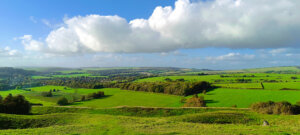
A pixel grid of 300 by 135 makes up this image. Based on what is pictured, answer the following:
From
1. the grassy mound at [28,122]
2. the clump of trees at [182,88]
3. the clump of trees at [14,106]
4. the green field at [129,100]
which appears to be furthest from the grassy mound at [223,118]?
Result: the clump of trees at [182,88]

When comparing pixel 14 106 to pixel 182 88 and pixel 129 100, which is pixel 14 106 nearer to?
pixel 129 100

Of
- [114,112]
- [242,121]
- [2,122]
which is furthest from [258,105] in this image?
[2,122]

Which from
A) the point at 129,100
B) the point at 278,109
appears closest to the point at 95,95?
the point at 129,100

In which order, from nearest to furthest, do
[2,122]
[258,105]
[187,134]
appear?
[187,134]
[2,122]
[258,105]

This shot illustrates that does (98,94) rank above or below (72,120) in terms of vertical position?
below

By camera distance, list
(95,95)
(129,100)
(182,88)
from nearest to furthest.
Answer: (129,100) → (182,88) → (95,95)

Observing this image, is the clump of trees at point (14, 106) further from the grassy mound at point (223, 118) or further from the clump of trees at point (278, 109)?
the clump of trees at point (278, 109)

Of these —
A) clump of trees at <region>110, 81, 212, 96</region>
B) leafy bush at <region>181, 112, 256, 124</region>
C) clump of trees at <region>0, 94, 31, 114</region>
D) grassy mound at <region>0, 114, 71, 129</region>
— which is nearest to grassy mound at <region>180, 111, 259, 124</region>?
leafy bush at <region>181, 112, 256, 124</region>

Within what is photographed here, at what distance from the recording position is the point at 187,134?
18188mm

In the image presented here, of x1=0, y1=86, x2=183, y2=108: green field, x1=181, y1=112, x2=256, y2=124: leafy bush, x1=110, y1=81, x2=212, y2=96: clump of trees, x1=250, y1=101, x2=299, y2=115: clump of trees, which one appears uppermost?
x1=250, y1=101, x2=299, y2=115: clump of trees

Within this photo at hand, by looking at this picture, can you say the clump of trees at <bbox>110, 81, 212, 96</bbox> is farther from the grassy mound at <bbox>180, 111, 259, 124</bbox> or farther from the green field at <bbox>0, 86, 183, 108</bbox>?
the grassy mound at <bbox>180, 111, 259, 124</bbox>

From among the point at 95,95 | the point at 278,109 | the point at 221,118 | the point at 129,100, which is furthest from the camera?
the point at 95,95

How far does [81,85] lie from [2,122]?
126 metres

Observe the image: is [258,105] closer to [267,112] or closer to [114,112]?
[267,112]
